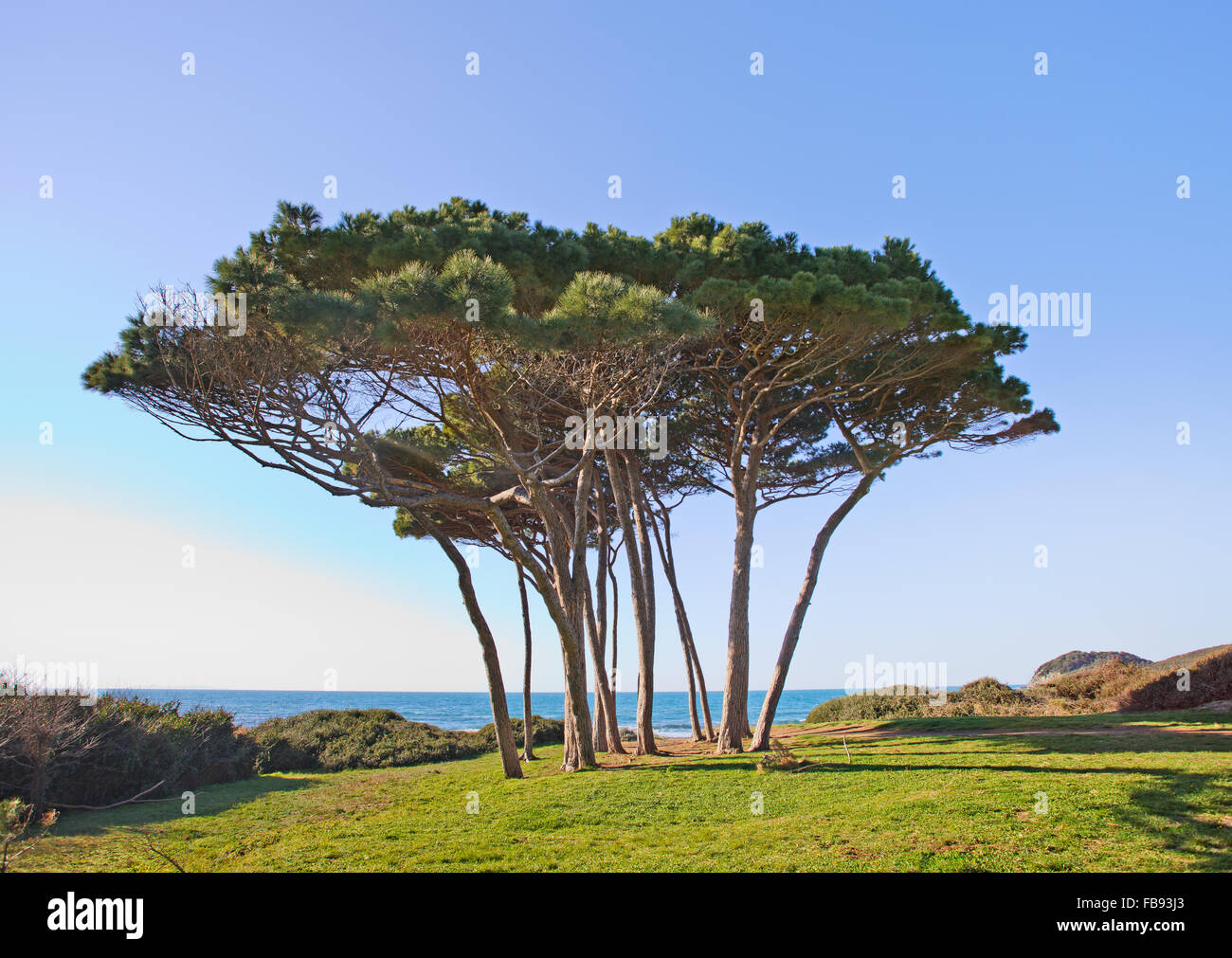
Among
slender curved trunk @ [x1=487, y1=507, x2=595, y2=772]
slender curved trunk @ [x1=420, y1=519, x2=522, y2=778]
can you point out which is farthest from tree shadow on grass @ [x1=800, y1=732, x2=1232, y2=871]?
slender curved trunk @ [x1=420, y1=519, x2=522, y2=778]

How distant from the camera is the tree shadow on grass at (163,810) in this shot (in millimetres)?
9375

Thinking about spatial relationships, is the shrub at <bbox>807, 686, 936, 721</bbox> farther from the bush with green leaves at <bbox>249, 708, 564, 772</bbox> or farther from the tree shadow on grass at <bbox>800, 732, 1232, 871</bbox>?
the bush with green leaves at <bbox>249, 708, 564, 772</bbox>

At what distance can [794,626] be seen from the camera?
→ 47.2ft

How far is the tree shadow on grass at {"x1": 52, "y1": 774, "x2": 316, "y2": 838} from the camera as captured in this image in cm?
938

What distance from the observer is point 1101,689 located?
2155 centimetres

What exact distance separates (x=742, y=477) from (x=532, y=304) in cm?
580

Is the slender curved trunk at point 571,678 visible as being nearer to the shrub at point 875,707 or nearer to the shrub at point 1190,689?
the shrub at point 875,707

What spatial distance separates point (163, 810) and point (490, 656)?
4.99 m

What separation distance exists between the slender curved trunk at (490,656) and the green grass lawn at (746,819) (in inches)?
15.7

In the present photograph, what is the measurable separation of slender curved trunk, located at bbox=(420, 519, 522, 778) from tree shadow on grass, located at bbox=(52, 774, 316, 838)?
12.4 ft

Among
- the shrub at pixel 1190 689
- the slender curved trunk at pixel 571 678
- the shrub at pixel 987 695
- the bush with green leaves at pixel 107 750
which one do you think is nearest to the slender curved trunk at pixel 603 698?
the slender curved trunk at pixel 571 678

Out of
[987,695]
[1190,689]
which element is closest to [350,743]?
[987,695]
